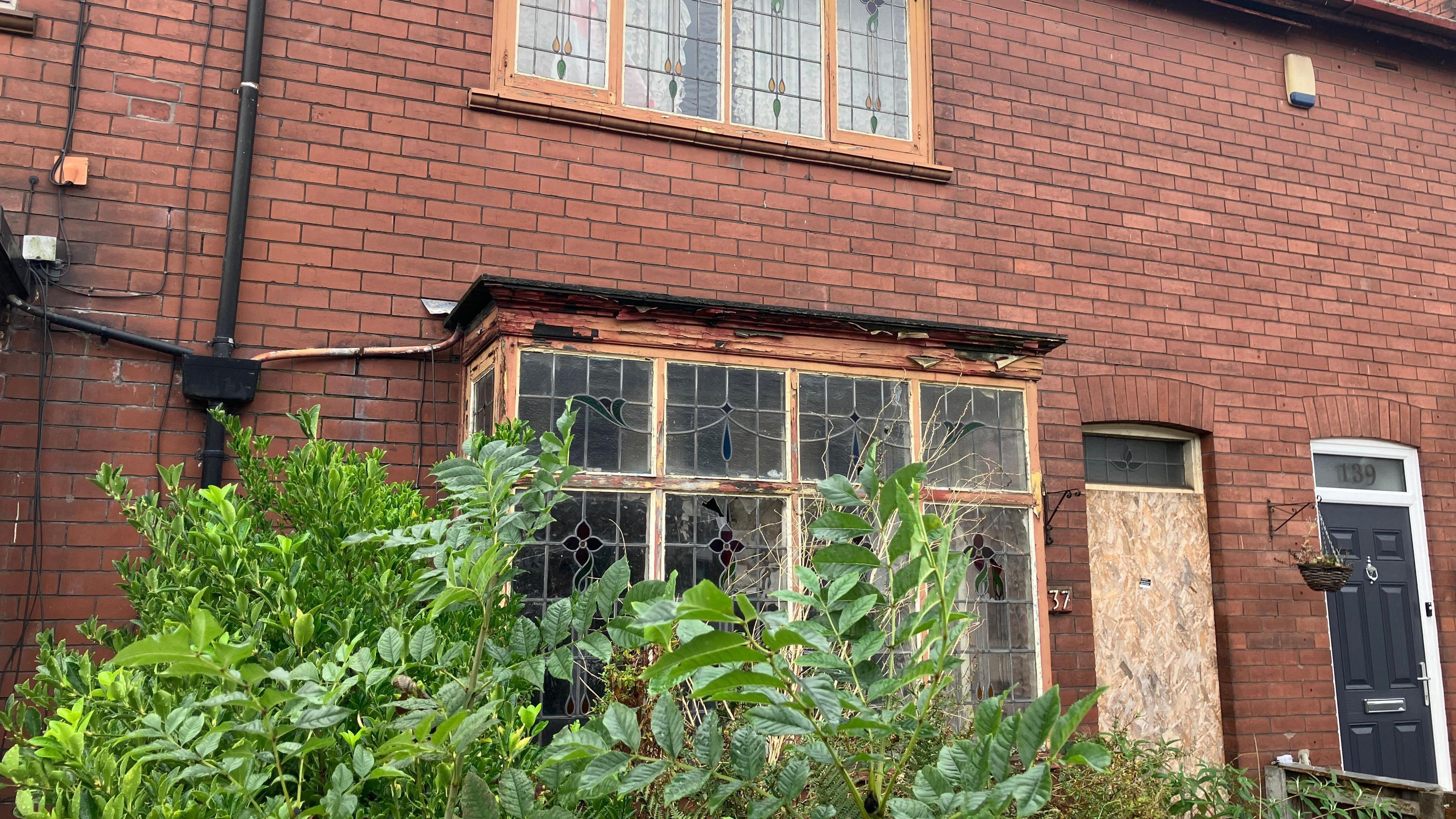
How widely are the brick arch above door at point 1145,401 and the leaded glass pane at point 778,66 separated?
238 cm

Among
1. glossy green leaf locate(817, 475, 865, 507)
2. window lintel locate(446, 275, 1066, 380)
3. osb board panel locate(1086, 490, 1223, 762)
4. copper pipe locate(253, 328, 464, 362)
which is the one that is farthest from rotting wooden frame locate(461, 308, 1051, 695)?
glossy green leaf locate(817, 475, 865, 507)

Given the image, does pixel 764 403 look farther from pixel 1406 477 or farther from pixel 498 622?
pixel 1406 477

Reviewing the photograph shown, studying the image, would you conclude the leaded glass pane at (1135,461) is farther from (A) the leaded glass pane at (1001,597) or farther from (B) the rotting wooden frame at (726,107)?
(B) the rotting wooden frame at (726,107)

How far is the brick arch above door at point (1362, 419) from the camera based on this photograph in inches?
287

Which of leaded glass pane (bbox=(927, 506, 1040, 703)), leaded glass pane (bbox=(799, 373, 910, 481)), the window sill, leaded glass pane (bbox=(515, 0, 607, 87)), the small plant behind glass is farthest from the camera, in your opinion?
leaded glass pane (bbox=(515, 0, 607, 87))

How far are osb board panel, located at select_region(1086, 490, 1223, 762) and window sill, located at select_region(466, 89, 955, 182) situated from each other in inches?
93.4

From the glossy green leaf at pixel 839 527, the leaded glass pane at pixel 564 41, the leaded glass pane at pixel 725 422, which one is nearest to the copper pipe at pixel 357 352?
the leaded glass pane at pixel 725 422

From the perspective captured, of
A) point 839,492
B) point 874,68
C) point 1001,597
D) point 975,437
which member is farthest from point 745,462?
point 839,492

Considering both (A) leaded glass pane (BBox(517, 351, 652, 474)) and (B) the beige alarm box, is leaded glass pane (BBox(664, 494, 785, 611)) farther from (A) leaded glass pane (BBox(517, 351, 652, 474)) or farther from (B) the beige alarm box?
(B) the beige alarm box

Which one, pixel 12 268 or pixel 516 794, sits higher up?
pixel 12 268

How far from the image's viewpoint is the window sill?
5.68 m

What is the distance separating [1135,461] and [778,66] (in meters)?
3.42

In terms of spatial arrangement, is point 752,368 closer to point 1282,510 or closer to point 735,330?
point 735,330

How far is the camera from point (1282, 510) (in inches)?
277
